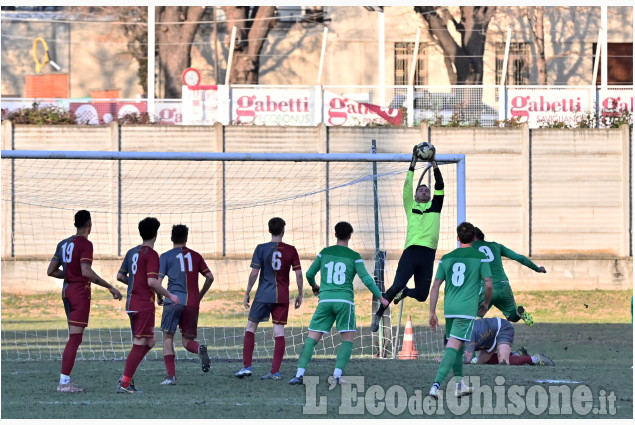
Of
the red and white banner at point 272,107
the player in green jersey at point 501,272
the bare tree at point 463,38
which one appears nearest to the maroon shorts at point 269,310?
the player in green jersey at point 501,272

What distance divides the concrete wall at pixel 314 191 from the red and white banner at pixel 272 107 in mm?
1908

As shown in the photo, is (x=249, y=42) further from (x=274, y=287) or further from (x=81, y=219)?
(x=81, y=219)

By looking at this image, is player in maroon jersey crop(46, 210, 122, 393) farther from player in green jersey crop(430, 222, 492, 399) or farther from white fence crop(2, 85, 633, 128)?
white fence crop(2, 85, 633, 128)

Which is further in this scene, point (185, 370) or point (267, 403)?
point (185, 370)

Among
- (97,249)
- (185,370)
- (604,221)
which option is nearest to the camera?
(185,370)

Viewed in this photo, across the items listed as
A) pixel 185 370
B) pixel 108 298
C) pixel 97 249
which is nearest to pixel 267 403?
pixel 185 370

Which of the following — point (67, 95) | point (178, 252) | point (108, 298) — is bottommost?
point (108, 298)

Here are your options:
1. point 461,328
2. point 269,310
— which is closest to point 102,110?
point 269,310

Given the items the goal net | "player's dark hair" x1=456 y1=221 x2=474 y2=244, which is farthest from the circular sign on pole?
"player's dark hair" x1=456 y1=221 x2=474 y2=244

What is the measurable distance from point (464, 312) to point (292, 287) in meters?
14.0

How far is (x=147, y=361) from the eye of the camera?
13.5 meters

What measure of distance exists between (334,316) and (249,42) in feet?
79.3

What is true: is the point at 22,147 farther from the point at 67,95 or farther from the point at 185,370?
the point at 185,370

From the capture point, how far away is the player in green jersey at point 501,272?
12.7m
